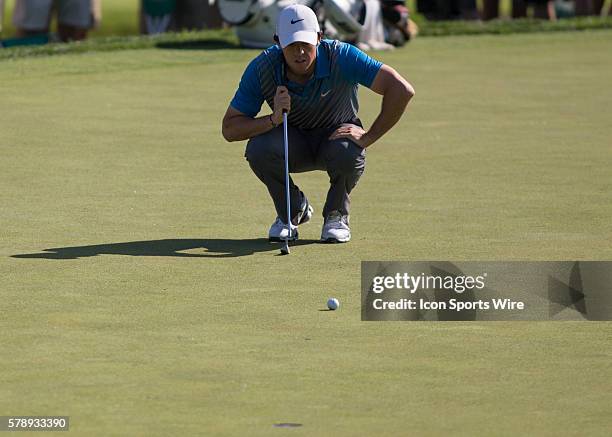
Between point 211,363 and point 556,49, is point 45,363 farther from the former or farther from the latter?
point 556,49

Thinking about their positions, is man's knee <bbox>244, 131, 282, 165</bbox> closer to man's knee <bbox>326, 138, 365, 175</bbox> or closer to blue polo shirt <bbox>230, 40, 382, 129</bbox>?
blue polo shirt <bbox>230, 40, 382, 129</bbox>

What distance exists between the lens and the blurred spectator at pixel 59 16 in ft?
54.1

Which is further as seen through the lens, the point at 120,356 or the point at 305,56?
the point at 305,56

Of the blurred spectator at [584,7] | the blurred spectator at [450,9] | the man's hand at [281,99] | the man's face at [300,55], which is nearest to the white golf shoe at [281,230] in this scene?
the man's hand at [281,99]

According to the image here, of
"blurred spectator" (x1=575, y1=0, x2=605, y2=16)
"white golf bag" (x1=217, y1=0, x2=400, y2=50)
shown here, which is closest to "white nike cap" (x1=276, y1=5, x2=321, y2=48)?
"white golf bag" (x1=217, y1=0, x2=400, y2=50)

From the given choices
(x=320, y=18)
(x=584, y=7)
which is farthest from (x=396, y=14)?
(x=584, y=7)

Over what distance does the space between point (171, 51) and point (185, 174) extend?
587 centimetres

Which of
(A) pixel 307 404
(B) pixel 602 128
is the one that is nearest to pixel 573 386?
(A) pixel 307 404

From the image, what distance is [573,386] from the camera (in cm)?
576

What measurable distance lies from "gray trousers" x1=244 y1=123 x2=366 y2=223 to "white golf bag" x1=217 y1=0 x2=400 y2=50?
271 inches

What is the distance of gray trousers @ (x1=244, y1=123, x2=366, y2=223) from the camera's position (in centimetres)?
841

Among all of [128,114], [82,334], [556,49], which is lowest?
[556,49]

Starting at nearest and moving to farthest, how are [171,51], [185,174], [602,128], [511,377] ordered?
[511,377], [185,174], [602,128], [171,51]

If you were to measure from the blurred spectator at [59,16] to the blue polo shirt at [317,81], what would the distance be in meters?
8.42
